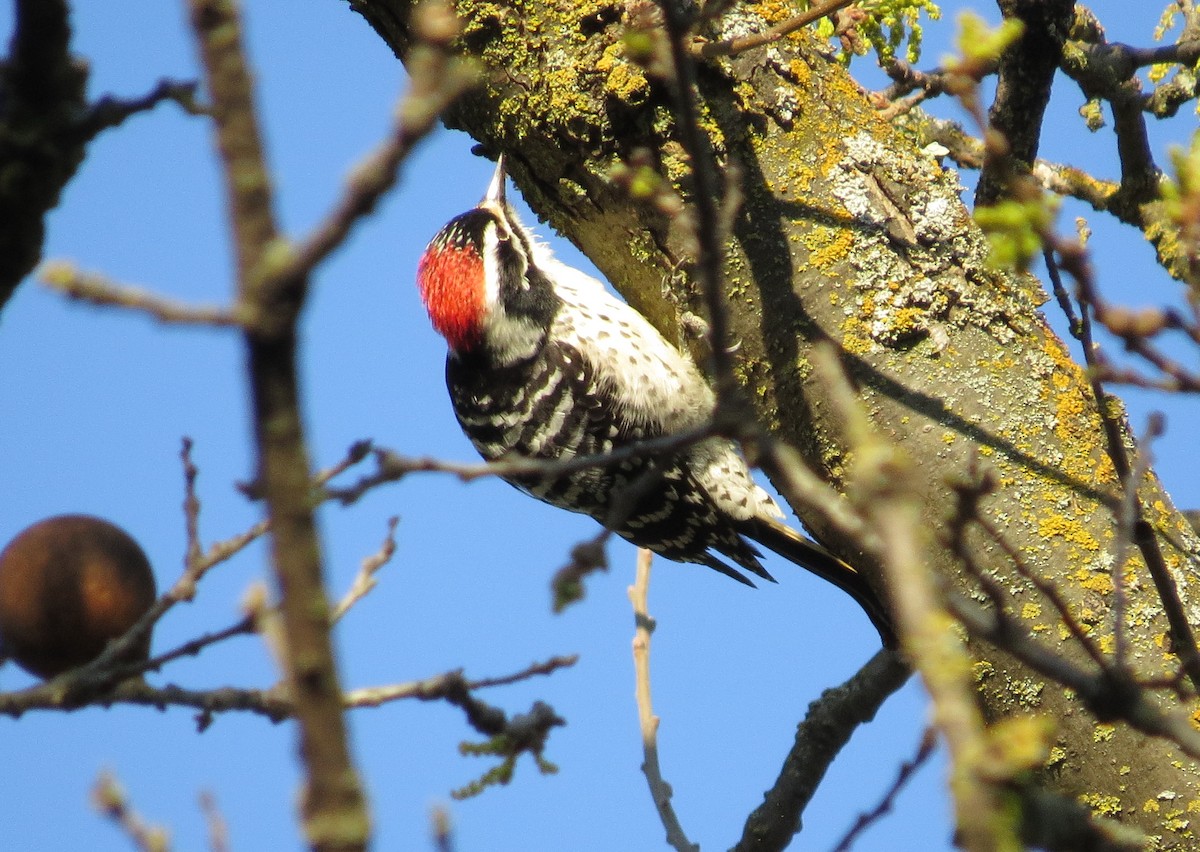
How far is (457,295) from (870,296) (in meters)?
1.93

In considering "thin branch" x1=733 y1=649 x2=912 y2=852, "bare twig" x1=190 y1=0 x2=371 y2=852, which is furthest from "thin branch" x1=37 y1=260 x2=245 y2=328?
"thin branch" x1=733 y1=649 x2=912 y2=852

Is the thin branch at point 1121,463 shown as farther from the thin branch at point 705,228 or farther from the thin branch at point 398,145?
the thin branch at point 398,145

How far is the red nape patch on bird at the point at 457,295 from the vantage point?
14.8 ft

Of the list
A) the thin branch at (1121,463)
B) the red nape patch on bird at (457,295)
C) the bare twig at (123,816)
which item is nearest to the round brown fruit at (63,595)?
the bare twig at (123,816)

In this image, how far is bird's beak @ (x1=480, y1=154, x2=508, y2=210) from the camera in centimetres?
479

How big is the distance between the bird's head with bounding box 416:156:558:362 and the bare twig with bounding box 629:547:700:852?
4.30 feet

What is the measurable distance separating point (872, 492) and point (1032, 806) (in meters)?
0.33

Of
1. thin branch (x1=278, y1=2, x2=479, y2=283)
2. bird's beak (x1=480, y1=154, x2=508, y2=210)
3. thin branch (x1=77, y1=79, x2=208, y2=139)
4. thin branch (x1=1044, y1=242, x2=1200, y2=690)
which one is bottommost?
thin branch (x1=278, y1=2, x2=479, y2=283)

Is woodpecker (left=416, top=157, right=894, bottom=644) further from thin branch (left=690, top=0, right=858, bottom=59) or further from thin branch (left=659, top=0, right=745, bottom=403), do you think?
thin branch (left=659, top=0, right=745, bottom=403)

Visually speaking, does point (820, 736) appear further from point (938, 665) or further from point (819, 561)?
point (938, 665)

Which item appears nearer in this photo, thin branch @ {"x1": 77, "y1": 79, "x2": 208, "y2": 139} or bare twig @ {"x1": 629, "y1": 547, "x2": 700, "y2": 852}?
thin branch @ {"x1": 77, "y1": 79, "x2": 208, "y2": 139}

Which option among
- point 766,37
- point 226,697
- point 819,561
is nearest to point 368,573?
point 226,697

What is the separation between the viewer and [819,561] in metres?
4.22

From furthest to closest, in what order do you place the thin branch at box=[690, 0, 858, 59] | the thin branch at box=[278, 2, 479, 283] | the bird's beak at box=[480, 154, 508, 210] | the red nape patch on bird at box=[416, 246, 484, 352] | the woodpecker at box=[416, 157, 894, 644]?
the bird's beak at box=[480, 154, 508, 210]
the red nape patch on bird at box=[416, 246, 484, 352]
the woodpecker at box=[416, 157, 894, 644]
the thin branch at box=[690, 0, 858, 59]
the thin branch at box=[278, 2, 479, 283]
